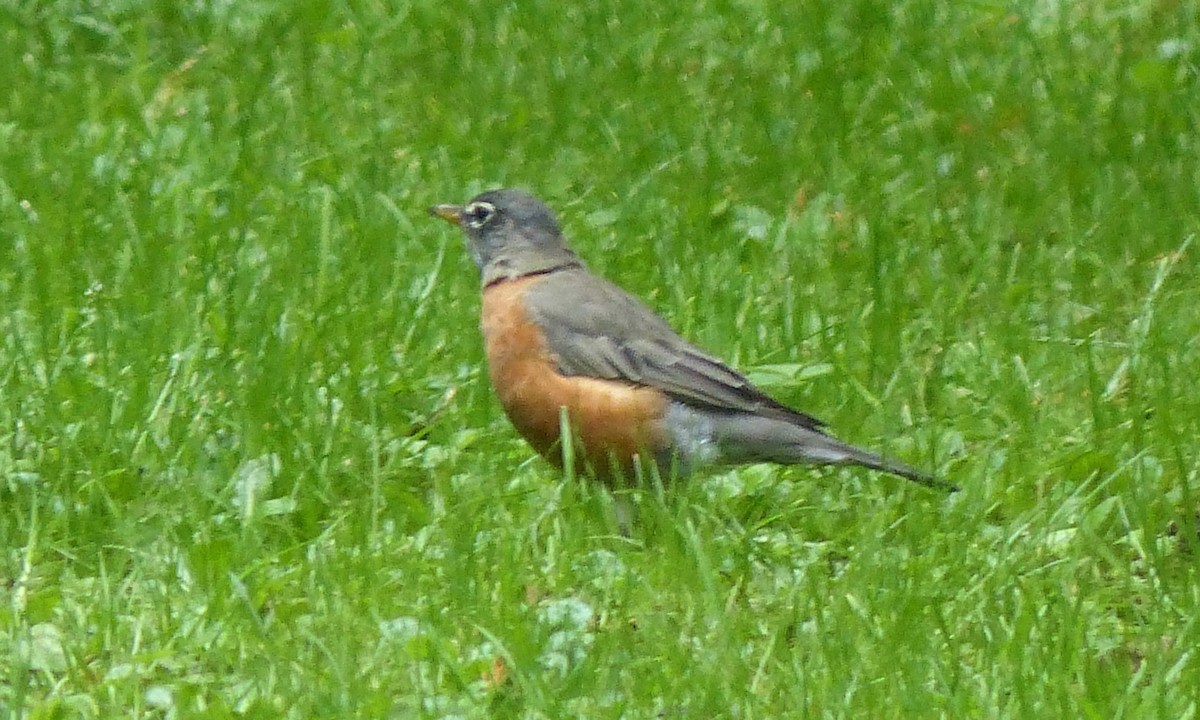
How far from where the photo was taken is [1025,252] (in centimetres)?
629

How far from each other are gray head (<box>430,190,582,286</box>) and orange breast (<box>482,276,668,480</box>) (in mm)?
451

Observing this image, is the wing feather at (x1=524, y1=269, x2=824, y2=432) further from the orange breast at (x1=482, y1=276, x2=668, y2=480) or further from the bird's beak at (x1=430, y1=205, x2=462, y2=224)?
the bird's beak at (x1=430, y1=205, x2=462, y2=224)

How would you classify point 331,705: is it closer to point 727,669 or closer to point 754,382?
point 727,669

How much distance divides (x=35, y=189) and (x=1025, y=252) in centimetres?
312

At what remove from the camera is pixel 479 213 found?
546 centimetres

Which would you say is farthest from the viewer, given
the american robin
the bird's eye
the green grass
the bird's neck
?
the bird's eye

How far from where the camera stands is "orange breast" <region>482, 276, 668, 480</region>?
466 centimetres

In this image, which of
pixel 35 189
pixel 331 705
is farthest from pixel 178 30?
pixel 331 705

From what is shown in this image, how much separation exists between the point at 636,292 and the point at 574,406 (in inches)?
52.6

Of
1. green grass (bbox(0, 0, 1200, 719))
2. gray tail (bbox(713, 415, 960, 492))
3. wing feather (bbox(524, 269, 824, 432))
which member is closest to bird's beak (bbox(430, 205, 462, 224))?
green grass (bbox(0, 0, 1200, 719))

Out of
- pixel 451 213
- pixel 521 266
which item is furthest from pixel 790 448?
pixel 451 213

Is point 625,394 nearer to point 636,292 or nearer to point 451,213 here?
point 451,213

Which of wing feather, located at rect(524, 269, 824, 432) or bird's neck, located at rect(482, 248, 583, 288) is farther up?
bird's neck, located at rect(482, 248, 583, 288)

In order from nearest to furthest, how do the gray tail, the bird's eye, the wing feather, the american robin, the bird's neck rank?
1. the gray tail
2. the american robin
3. the wing feather
4. the bird's neck
5. the bird's eye
